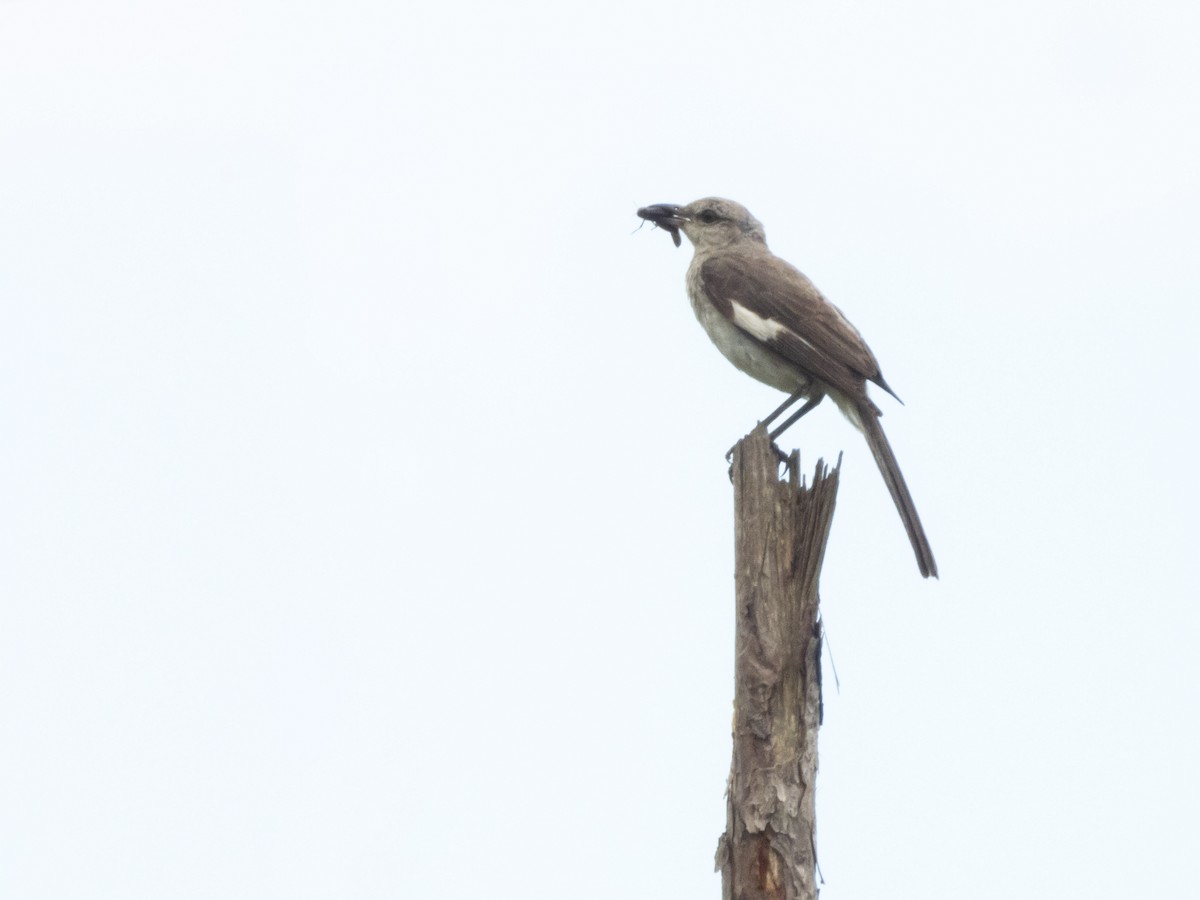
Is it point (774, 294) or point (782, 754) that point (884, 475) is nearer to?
point (774, 294)

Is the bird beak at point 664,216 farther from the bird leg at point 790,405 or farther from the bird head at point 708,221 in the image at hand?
the bird leg at point 790,405

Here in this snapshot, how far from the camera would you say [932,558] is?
7258 millimetres

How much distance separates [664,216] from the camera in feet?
32.8

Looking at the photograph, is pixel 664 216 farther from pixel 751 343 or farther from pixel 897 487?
pixel 897 487

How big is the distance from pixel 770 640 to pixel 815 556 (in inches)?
14.5

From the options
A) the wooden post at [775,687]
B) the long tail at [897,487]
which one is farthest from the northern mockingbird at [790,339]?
the wooden post at [775,687]

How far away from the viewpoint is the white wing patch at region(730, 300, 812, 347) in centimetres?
836

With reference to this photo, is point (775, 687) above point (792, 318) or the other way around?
the other way around

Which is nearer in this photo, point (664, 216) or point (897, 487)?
point (897, 487)

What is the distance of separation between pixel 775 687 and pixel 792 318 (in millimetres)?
3310

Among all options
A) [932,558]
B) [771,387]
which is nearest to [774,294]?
[771,387]

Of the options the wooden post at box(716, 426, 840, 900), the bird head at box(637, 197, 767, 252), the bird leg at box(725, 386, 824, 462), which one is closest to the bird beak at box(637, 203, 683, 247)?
the bird head at box(637, 197, 767, 252)

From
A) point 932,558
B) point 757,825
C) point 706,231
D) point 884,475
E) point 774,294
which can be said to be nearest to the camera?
point 757,825

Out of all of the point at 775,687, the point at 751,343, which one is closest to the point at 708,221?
the point at 751,343
